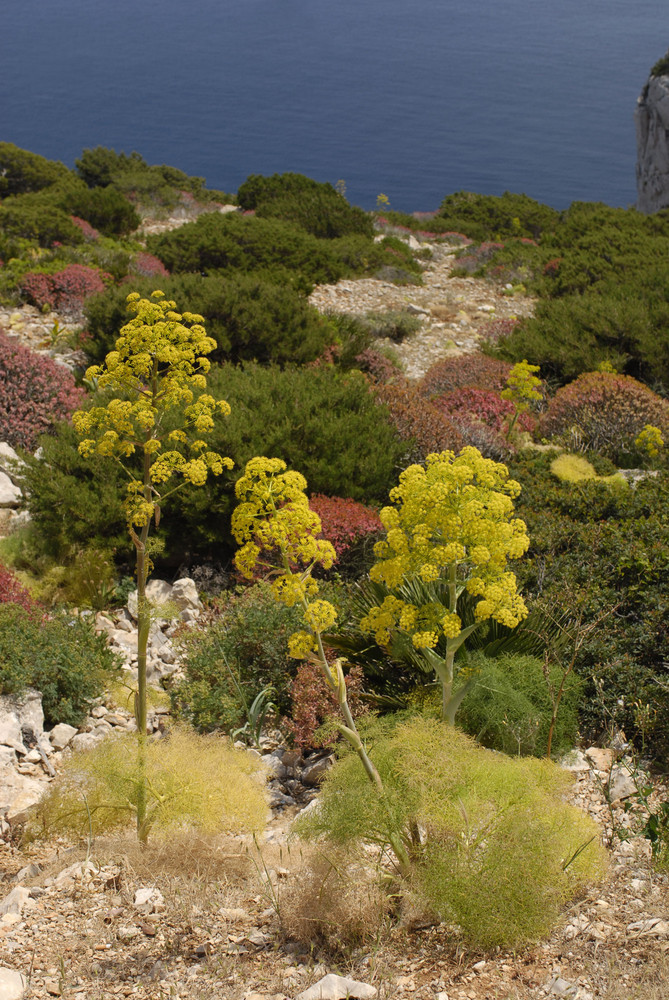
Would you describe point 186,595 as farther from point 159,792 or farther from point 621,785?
point 621,785

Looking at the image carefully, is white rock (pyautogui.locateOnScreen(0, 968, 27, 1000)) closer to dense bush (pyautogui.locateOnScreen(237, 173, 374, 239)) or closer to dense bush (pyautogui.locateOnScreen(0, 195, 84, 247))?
dense bush (pyautogui.locateOnScreen(0, 195, 84, 247))

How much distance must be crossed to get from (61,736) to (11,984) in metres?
2.03

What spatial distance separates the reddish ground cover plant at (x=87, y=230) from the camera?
17.0 meters

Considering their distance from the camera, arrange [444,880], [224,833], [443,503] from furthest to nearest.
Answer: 1. [224,833]
2. [443,503]
3. [444,880]

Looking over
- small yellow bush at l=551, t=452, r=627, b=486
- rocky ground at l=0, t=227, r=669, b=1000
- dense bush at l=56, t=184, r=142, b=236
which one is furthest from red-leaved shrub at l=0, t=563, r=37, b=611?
dense bush at l=56, t=184, r=142, b=236

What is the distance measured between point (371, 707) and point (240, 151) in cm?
14303

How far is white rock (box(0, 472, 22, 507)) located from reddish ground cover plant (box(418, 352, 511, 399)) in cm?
614

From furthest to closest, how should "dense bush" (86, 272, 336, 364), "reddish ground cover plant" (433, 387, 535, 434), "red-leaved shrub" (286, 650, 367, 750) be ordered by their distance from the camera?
"dense bush" (86, 272, 336, 364) < "reddish ground cover plant" (433, 387, 535, 434) < "red-leaved shrub" (286, 650, 367, 750)

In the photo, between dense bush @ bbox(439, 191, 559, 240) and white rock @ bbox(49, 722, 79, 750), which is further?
dense bush @ bbox(439, 191, 559, 240)

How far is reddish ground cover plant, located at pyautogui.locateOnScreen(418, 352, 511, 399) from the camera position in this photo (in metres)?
11.6

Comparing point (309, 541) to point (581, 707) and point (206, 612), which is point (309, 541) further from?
point (206, 612)

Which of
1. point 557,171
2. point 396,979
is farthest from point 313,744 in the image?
point 557,171

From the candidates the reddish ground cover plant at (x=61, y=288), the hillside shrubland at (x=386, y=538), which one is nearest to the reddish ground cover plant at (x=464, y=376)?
the hillside shrubland at (x=386, y=538)

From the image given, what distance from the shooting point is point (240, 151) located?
13162 centimetres
